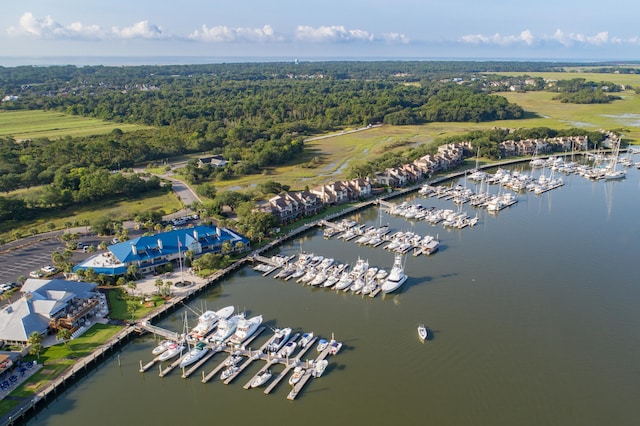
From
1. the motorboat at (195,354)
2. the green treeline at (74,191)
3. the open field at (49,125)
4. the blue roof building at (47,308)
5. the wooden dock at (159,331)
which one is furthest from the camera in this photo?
the open field at (49,125)

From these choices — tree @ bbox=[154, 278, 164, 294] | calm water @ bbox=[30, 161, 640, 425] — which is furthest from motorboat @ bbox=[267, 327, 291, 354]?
tree @ bbox=[154, 278, 164, 294]

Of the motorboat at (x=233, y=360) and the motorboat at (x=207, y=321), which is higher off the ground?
the motorboat at (x=207, y=321)

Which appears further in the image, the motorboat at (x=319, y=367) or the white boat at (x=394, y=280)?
the white boat at (x=394, y=280)

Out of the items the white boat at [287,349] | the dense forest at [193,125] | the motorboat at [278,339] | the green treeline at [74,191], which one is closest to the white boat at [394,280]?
the motorboat at [278,339]

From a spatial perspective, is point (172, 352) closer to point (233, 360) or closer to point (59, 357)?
point (233, 360)

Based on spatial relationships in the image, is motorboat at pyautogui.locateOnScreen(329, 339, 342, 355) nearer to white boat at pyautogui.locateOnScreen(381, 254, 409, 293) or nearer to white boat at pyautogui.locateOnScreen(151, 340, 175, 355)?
white boat at pyautogui.locateOnScreen(381, 254, 409, 293)

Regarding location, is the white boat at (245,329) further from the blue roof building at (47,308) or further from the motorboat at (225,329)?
the blue roof building at (47,308)

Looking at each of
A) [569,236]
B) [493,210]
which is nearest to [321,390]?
[569,236]
